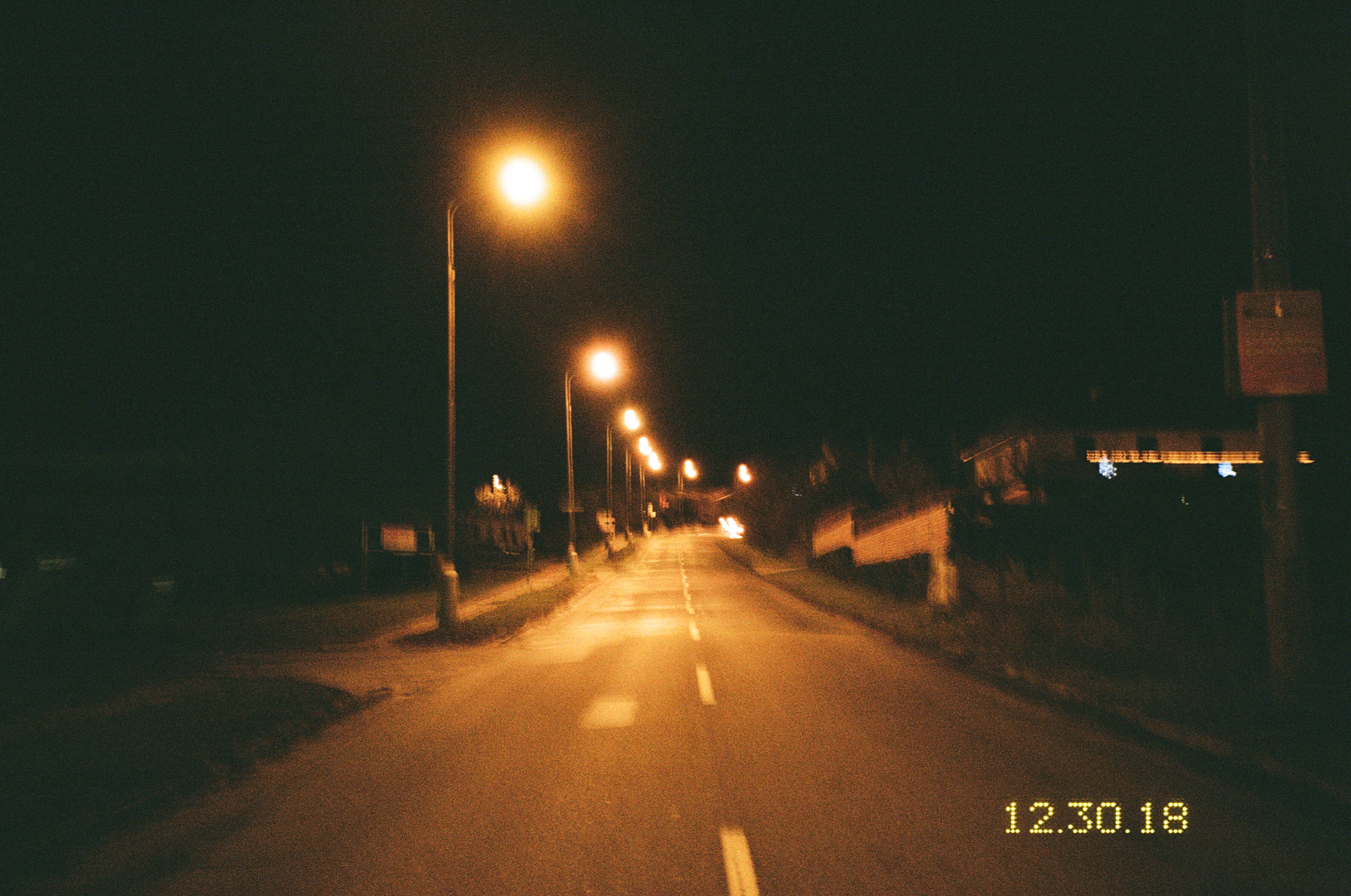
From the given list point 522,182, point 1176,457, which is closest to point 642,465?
point 1176,457

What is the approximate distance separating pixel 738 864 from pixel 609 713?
175 inches

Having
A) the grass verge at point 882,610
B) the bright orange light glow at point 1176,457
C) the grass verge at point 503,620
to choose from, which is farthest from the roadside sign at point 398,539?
the bright orange light glow at point 1176,457

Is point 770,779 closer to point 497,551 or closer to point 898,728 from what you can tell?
→ point 898,728

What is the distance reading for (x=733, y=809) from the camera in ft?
18.5

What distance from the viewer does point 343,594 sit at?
85.2 feet

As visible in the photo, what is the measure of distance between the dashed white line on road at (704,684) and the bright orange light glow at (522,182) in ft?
29.4

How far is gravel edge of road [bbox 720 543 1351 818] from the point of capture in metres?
5.81

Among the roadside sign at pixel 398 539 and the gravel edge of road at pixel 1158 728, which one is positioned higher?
the roadside sign at pixel 398 539

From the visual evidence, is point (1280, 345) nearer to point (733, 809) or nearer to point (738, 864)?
point (733, 809)

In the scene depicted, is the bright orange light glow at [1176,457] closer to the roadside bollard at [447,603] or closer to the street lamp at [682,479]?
the roadside bollard at [447,603]

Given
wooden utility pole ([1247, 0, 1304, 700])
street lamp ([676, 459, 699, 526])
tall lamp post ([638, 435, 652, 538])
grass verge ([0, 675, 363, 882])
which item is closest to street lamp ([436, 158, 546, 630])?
grass verge ([0, 675, 363, 882])

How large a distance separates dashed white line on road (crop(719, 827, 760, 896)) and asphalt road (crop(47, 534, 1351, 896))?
16 mm

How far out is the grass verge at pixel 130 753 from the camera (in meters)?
5.68

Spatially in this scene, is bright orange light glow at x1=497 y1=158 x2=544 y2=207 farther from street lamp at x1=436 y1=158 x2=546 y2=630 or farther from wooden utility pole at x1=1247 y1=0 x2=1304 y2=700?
wooden utility pole at x1=1247 y1=0 x2=1304 y2=700
